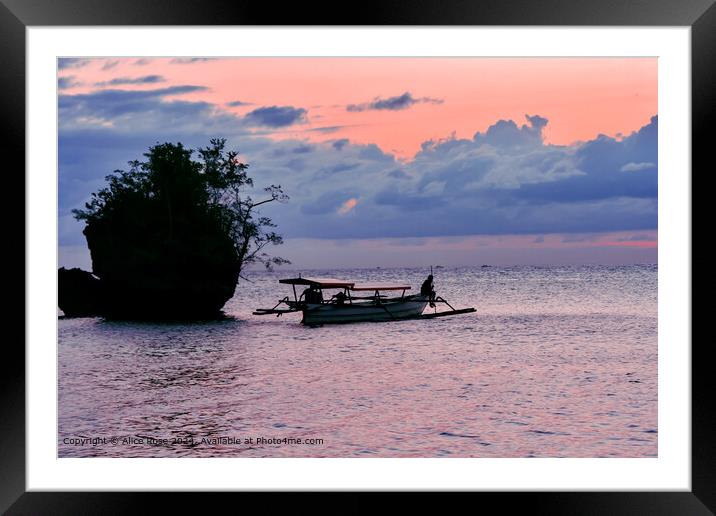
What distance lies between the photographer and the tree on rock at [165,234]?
2253cm

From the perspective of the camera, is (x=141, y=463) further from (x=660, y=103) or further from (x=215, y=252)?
(x=215, y=252)

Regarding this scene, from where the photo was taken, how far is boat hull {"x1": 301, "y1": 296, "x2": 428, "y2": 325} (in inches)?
798

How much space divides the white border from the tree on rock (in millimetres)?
19381

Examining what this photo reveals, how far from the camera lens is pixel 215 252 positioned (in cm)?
2286

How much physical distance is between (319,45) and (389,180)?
44.7 meters

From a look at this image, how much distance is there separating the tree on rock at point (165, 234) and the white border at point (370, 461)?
19381 mm

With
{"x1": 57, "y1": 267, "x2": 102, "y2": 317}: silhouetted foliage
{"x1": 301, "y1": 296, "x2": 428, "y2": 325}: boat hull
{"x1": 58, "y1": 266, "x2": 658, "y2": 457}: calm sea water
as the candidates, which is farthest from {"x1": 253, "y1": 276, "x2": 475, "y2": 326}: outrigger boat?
{"x1": 57, "y1": 267, "x2": 102, "y2": 317}: silhouetted foliage

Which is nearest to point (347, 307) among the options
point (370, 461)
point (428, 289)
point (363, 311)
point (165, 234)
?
point (363, 311)

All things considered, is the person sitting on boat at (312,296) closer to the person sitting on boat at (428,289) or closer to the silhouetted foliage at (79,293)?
the person sitting on boat at (428,289)

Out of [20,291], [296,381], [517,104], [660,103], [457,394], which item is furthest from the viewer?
[517,104]

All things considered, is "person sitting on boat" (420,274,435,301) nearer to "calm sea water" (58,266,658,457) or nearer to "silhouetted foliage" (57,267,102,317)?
"calm sea water" (58,266,658,457)

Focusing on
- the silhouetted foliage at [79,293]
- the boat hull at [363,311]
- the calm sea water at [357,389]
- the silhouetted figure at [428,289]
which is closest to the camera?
the calm sea water at [357,389]

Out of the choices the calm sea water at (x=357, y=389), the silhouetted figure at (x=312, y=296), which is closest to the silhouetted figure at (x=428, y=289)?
the calm sea water at (x=357, y=389)

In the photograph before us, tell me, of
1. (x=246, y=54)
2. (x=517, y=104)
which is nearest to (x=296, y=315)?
(x=517, y=104)
